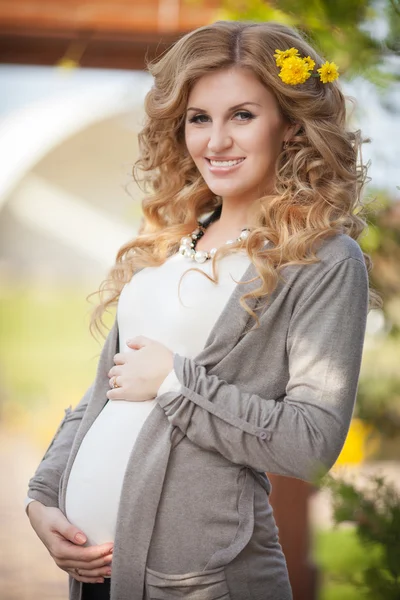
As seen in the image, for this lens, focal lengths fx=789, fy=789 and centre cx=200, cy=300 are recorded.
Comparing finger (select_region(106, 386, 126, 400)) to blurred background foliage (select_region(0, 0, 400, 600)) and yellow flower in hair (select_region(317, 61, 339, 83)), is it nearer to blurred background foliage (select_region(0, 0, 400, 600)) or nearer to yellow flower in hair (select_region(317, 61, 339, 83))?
blurred background foliage (select_region(0, 0, 400, 600))

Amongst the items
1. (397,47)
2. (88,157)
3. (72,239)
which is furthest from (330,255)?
(72,239)

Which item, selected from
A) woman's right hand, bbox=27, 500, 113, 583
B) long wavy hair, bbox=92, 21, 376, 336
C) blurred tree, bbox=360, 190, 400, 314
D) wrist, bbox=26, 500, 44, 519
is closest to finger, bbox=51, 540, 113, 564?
woman's right hand, bbox=27, 500, 113, 583

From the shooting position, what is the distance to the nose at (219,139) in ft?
5.93

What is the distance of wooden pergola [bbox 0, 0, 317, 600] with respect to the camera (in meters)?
3.19

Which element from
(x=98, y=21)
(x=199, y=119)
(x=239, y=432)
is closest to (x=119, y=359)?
(x=239, y=432)

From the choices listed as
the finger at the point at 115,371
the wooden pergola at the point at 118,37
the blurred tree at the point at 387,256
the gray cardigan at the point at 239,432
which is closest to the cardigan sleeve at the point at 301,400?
the gray cardigan at the point at 239,432

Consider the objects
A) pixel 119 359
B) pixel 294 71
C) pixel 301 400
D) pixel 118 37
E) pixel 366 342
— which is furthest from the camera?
pixel 366 342

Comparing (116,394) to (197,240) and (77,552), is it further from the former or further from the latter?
(197,240)

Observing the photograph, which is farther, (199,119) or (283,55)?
(199,119)

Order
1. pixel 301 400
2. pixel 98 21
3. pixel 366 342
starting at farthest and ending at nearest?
pixel 366 342 < pixel 98 21 < pixel 301 400

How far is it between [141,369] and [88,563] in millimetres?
453

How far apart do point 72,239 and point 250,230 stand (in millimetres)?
6310

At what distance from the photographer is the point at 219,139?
1.80 m

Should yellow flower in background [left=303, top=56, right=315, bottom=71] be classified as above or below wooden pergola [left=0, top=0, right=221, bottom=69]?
below
